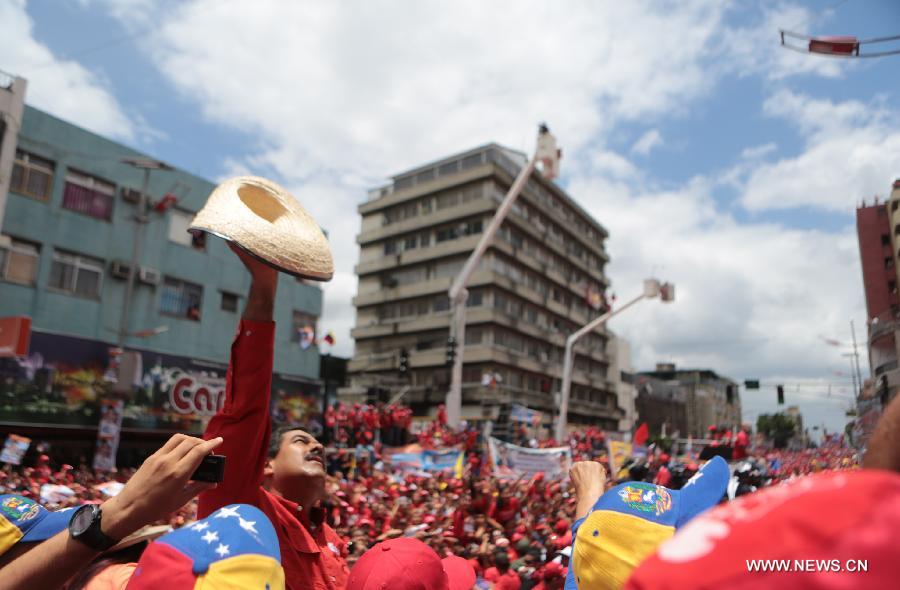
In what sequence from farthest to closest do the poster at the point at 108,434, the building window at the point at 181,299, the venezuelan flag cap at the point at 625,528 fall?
1. the building window at the point at 181,299
2. the poster at the point at 108,434
3. the venezuelan flag cap at the point at 625,528

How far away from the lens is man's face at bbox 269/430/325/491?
264 centimetres

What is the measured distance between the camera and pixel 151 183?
67.8ft

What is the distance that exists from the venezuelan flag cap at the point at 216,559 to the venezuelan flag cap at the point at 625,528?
84cm

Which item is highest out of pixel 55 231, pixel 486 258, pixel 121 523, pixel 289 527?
pixel 486 258

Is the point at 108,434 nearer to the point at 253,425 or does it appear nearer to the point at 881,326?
the point at 253,425

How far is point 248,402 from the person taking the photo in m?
2.00

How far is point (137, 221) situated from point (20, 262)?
11.4ft

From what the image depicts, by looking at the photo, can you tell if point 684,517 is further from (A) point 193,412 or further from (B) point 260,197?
(A) point 193,412

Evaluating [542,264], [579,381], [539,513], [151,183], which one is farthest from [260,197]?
[579,381]

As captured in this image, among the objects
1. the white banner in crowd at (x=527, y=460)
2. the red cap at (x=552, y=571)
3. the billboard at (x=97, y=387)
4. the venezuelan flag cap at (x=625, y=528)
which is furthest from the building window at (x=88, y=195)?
the venezuelan flag cap at (x=625, y=528)

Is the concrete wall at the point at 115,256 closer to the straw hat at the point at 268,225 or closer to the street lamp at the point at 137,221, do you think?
the street lamp at the point at 137,221

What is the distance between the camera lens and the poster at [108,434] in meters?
15.4

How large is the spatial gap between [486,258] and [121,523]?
142 ft

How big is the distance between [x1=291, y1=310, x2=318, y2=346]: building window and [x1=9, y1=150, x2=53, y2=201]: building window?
9.63m
